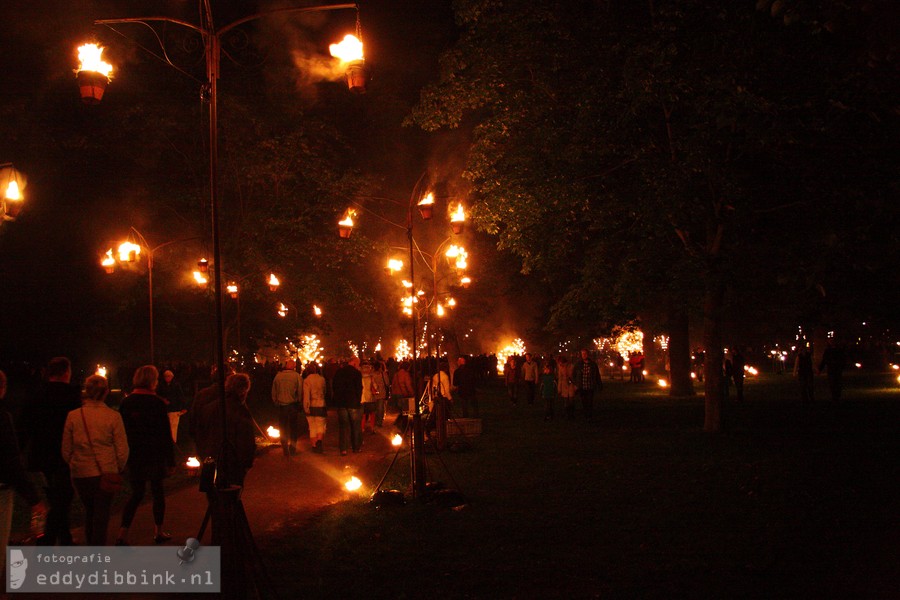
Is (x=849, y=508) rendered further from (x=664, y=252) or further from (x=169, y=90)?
(x=169, y=90)

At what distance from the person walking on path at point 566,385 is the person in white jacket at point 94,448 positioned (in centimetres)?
1586

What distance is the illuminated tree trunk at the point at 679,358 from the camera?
101ft

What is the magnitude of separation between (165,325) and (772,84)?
74.7ft

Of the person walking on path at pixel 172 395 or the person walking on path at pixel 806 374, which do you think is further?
the person walking on path at pixel 806 374

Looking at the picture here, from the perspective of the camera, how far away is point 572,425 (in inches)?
803

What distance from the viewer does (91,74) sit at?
812cm

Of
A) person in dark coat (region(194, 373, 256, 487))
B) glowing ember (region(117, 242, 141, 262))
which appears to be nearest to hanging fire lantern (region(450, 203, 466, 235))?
glowing ember (region(117, 242, 141, 262))

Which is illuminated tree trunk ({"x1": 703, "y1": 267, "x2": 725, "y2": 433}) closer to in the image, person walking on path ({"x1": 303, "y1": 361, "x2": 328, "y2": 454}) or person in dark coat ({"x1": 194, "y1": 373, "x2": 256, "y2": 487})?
person walking on path ({"x1": 303, "y1": 361, "x2": 328, "y2": 454})

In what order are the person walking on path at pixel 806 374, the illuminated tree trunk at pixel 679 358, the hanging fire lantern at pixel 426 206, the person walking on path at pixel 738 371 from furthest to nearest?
the illuminated tree trunk at pixel 679 358 < the person walking on path at pixel 738 371 < the person walking on path at pixel 806 374 < the hanging fire lantern at pixel 426 206

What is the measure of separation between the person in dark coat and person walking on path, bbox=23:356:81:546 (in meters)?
1.33

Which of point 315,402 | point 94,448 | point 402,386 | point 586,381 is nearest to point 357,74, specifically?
point 94,448

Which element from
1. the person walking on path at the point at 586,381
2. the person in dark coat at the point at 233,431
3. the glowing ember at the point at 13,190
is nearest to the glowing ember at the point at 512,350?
the person walking on path at the point at 586,381

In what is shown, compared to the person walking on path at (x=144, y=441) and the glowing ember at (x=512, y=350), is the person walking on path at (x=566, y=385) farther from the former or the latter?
the glowing ember at (x=512, y=350)

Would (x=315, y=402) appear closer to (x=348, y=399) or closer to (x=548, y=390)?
(x=348, y=399)
